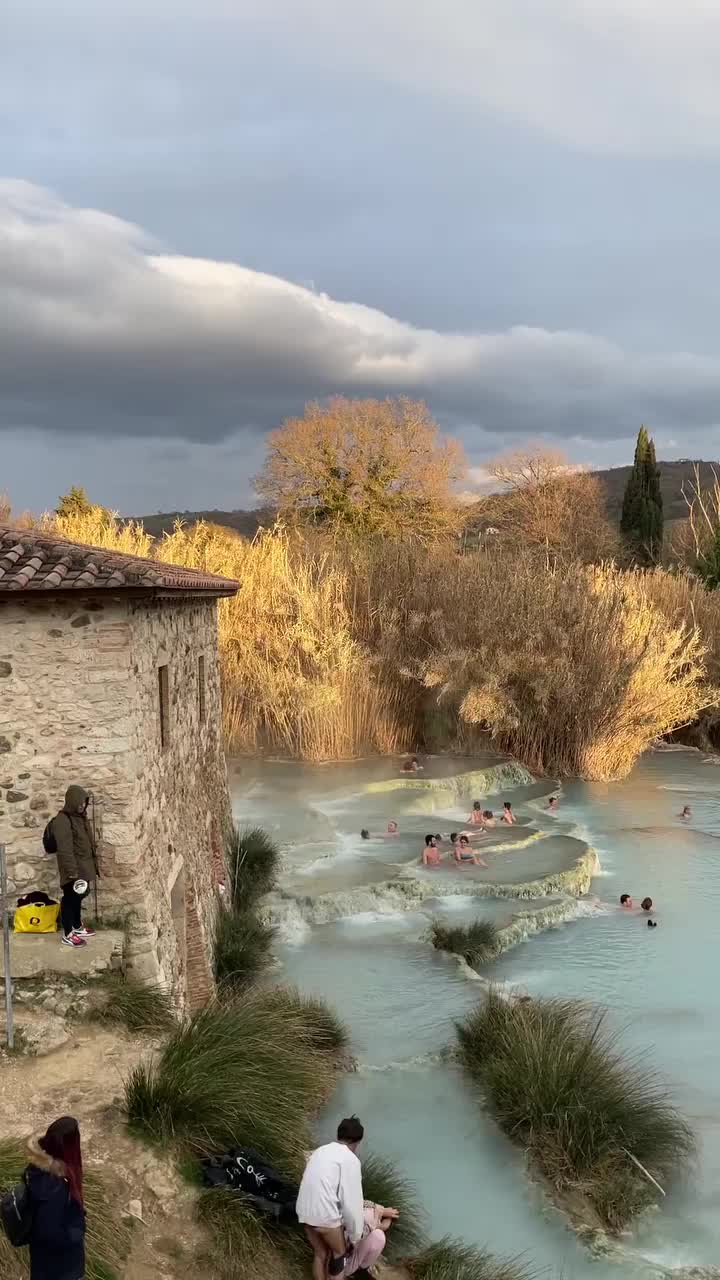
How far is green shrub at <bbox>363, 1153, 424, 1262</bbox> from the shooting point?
6.35 metres

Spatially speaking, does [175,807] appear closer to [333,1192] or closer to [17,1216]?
[333,1192]

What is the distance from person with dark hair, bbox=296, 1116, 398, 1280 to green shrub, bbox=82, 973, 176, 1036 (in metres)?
2.04

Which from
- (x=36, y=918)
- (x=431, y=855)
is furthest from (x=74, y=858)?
(x=431, y=855)

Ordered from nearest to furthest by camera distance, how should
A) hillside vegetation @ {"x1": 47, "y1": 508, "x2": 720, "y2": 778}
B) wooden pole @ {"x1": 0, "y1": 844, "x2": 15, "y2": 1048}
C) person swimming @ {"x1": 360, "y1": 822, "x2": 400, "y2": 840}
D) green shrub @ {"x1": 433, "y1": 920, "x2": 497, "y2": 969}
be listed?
1. wooden pole @ {"x1": 0, "y1": 844, "x2": 15, "y2": 1048}
2. green shrub @ {"x1": 433, "y1": 920, "x2": 497, "y2": 969}
3. person swimming @ {"x1": 360, "y1": 822, "x2": 400, "y2": 840}
4. hillside vegetation @ {"x1": 47, "y1": 508, "x2": 720, "y2": 778}

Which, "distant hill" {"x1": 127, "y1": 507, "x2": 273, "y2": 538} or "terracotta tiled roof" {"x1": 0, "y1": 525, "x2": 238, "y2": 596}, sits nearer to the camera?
"terracotta tiled roof" {"x1": 0, "y1": 525, "x2": 238, "y2": 596}

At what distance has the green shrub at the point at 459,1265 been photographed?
577 cm

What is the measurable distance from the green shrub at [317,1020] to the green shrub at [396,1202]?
5.43 ft

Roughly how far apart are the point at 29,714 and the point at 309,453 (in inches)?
1166

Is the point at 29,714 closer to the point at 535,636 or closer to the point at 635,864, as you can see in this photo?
the point at 635,864

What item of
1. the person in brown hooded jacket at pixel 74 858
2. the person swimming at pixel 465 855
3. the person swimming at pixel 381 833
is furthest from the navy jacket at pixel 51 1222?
the person swimming at pixel 381 833

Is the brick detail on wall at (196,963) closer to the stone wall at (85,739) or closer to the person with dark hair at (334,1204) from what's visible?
the stone wall at (85,739)

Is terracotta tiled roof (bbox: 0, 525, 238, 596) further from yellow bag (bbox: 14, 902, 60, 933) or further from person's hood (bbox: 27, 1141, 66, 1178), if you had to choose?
person's hood (bbox: 27, 1141, 66, 1178)

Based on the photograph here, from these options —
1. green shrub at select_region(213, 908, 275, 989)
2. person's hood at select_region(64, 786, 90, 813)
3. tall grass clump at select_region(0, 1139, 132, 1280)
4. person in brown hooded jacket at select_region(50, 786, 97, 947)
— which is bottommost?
green shrub at select_region(213, 908, 275, 989)

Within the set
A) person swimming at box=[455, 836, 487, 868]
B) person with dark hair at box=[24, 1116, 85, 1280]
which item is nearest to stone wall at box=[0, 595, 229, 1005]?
person with dark hair at box=[24, 1116, 85, 1280]
